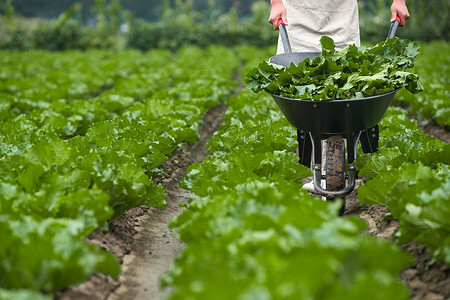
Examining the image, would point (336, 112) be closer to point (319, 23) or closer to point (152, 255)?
point (319, 23)

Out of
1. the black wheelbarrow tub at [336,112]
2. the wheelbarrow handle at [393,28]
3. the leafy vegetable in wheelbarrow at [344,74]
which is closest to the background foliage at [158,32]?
the wheelbarrow handle at [393,28]

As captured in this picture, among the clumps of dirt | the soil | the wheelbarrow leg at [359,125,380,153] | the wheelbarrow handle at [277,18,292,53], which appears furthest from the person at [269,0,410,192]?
the clumps of dirt

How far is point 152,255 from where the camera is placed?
155 inches

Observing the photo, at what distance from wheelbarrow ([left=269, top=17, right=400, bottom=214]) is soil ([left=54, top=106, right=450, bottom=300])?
0.43 metres

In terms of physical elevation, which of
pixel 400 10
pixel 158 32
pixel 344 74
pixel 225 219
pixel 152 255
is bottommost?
pixel 158 32

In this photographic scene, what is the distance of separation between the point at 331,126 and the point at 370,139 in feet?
2.69

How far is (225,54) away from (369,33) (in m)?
11.1

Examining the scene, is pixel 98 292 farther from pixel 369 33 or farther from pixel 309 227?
pixel 369 33

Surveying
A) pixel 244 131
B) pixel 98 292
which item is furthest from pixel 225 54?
pixel 98 292

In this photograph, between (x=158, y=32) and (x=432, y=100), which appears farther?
(x=158, y=32)

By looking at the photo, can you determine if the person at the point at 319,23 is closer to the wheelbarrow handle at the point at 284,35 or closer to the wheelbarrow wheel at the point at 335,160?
the wheelbarrow handle at the point at 284,35

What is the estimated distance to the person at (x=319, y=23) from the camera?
196 inches

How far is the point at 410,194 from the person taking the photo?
3078 mm

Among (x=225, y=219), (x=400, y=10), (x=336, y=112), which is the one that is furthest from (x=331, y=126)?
(x=225, y=219)
